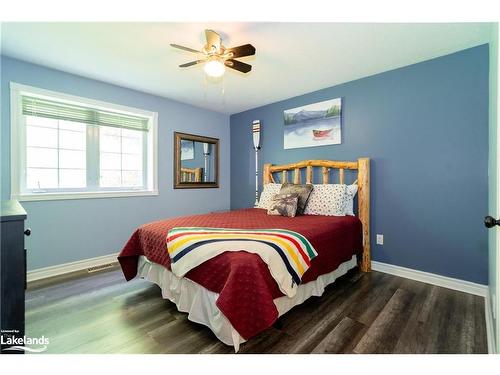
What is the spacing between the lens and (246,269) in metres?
1.35

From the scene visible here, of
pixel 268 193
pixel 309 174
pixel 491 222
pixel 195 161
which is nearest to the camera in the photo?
pixel 491 222

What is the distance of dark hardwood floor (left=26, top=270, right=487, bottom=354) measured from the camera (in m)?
1.41

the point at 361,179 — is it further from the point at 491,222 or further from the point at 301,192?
the point at 491,222

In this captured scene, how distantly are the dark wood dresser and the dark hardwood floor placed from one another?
673 mm

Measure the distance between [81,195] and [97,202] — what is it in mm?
196

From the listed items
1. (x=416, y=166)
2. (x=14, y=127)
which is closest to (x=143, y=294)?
(x=14, y=127)

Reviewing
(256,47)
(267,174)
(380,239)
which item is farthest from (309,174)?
(256,47)

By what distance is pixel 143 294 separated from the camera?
6.91 ft

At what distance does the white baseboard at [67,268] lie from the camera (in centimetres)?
242

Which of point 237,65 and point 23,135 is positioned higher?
point 237,65

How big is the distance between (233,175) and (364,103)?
2.51 meters

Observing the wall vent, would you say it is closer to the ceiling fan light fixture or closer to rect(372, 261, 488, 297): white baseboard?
the ceiling fan light fixture

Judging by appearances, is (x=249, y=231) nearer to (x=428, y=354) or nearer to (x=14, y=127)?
(x=428, y=354)

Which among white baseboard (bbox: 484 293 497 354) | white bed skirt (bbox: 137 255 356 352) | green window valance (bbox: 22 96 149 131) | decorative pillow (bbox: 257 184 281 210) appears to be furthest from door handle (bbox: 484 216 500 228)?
green window valance (bbox: 22 96 149 131)
